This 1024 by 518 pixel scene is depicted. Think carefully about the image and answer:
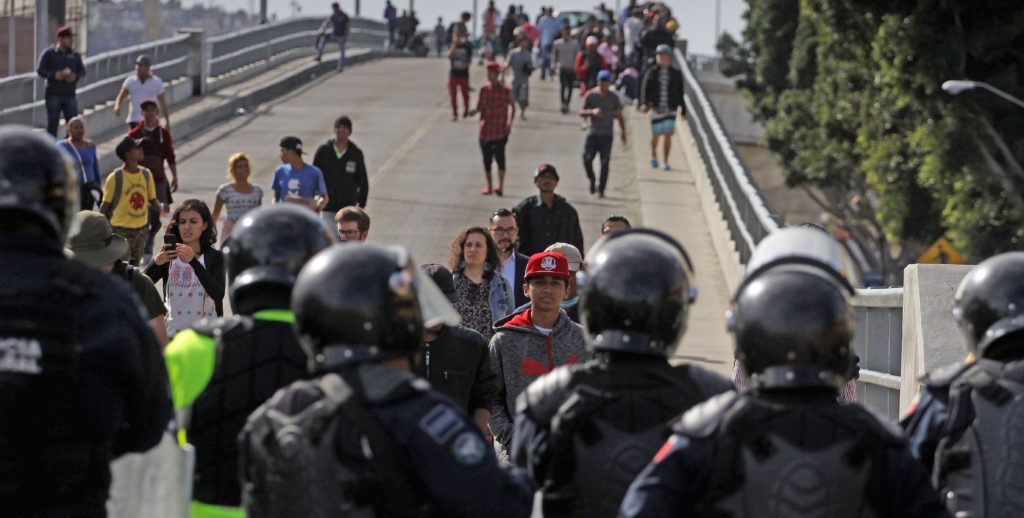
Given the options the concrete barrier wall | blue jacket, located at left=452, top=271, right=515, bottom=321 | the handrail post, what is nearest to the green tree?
the handrail post

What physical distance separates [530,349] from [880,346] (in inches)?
149

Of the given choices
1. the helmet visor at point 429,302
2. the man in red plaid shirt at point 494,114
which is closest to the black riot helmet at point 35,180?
the helmet visor at point 429,302

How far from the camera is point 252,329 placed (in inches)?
217

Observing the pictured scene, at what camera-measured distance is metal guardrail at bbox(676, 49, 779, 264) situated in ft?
63.2

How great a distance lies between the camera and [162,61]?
3459cm

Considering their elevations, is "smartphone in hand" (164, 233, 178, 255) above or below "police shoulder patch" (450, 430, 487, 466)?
below

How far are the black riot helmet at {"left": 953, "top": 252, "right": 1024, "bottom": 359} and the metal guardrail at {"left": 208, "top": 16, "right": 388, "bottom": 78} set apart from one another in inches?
1313

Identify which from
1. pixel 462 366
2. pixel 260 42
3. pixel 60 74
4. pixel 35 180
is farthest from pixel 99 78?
pixel 35 180

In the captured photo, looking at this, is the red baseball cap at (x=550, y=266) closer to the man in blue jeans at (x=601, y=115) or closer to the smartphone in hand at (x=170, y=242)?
the smartphone in hand at (x=170, y=242)

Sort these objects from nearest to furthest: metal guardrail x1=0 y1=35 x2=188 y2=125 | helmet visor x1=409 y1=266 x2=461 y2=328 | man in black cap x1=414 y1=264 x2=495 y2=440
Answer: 1. helmet visor x1=409 y1=266 x2=461 y2=328
2. man in black cap x1=414 y1=264 x2=495 y2=440
3. metal guardrail x1=0 y1=35 x2=188 y2=125

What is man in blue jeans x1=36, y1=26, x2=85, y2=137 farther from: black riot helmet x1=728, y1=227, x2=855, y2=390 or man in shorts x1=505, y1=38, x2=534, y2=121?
black riot helmet x1=728, y1=227, x2=855, y2=390

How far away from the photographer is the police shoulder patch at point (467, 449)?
14.8 feet

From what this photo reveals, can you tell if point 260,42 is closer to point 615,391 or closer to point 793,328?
point 615,391

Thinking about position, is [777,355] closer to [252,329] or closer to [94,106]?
[252,329]
